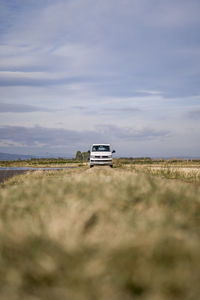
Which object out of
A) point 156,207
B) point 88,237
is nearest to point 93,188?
point 156,207

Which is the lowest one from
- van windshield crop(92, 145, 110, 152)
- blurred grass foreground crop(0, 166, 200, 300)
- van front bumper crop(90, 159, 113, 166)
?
blurred grass foreground crop(0, 166, 200, 300)

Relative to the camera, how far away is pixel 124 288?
2.62m

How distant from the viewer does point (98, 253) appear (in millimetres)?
2920

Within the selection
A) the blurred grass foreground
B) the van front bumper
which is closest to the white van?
the van front bumper

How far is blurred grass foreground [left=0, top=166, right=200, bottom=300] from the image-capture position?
2566mm

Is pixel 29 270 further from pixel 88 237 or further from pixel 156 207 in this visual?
pixel 156 207

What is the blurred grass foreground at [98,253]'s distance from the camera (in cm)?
257

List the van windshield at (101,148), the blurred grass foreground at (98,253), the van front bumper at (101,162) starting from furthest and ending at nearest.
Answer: the van windshield at (101,148)
the van front bumper at (101,162)
the blurred grass foreground at (98,253)

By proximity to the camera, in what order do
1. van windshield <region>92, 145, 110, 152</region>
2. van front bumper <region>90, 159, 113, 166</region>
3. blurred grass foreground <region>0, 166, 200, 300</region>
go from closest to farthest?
1. blurred grass foreground <region>0, 166, 200, 300</region>
2. van front bumper <region>90, 159, 113, 166</region>
3. van windshield <region>92, 145, 110, 152</region>

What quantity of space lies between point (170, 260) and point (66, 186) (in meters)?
2.80

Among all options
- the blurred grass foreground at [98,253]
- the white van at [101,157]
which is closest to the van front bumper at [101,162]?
the white van at [101,157]

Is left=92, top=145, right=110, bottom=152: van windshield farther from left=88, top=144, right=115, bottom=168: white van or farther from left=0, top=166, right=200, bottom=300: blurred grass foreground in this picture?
left=0, top=166, right=200, bottom=300: blurred grass foreground

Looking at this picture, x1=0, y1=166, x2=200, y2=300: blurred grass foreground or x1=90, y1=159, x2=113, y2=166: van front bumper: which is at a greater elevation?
x1=90, y1=159, x2=113, y2=166: van front bumper

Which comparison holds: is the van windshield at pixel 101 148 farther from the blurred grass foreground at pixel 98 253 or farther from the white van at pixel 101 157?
the blurred grass foreground at pixel 98 253
